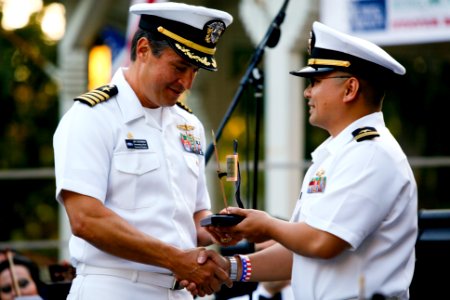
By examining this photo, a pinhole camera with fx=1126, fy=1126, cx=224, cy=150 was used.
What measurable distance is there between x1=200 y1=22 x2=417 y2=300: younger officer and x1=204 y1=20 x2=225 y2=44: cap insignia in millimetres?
485

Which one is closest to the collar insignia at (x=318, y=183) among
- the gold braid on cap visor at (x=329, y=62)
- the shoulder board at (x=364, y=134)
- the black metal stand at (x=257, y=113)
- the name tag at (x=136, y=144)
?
the shoulder board at (x=364, y=134)

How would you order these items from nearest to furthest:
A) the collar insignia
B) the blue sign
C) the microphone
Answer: the collar insignia, the microphone, the blue sign

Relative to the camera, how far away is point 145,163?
4.21m

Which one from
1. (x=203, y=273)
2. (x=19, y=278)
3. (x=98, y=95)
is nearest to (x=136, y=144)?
(x=98, y=95)

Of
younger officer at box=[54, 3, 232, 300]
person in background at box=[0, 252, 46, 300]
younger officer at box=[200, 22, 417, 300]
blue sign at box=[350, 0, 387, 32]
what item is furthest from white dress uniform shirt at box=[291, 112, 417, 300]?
blue sign at box=[350, 0, 387, 32]

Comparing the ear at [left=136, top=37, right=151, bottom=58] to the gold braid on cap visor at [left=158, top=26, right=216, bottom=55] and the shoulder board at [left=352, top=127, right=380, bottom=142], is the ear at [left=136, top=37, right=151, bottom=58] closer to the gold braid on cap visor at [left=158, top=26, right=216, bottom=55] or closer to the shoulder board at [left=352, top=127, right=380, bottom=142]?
the gold braid on cap visor at [left=158, top=26, right=216, bottom=55]

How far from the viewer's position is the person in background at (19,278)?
6.33m

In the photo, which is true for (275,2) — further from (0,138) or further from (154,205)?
(0,138)

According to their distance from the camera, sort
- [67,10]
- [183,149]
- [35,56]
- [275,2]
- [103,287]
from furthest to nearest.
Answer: [35,56]
[67,10]
[275,2]
[183,149]
[103,287]

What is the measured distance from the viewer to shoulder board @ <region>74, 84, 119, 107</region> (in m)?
4.22

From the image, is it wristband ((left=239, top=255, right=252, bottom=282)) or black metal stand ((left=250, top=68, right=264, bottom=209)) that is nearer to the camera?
wristband ((left=239, top=255, right=252, bottom=282))

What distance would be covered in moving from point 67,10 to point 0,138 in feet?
20.9

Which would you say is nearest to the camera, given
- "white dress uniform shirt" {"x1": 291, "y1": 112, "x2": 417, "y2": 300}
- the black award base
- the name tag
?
"white dress uniform shirt" {"x1": 291, "y1": 112, "x2": 417, "y2": 300}

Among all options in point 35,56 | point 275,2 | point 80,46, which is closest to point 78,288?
point 275,2
